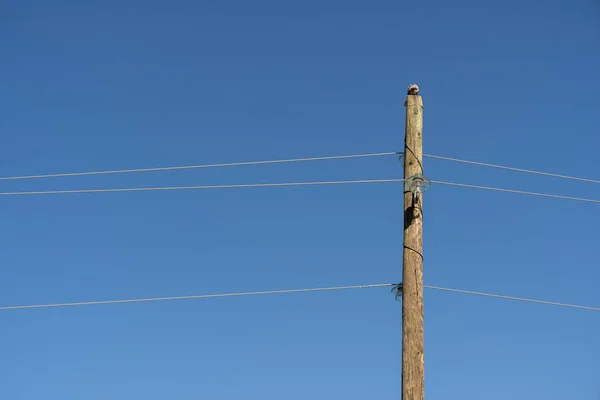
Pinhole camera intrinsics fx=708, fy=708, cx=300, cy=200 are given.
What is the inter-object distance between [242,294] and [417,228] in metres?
3.95

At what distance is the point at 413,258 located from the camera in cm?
943

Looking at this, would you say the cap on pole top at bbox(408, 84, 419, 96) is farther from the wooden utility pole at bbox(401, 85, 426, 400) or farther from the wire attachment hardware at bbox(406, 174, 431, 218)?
the wire attachment hardware at bbox(406, 174, 431, 218)

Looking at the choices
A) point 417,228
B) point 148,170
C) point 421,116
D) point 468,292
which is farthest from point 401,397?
point 148,170

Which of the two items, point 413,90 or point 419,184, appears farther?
point 413,90

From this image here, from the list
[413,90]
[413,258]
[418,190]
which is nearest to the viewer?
[413,258]

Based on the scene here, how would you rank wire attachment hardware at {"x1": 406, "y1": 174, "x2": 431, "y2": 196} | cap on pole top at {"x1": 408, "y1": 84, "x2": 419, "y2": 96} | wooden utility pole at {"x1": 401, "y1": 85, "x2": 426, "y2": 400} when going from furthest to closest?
1. cap on pole top at {"x1": 408, "y1": 84, "x2": 419, "y2": 96}
2. wire attachment hardware at {"x1": 406, "y1": 174, "x2": 431, "y2": 196}
3. wooden utility pole at {"x1": 401, "y1": 85, "x2": 426, "y2": 400}

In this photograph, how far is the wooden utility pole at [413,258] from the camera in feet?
28.6

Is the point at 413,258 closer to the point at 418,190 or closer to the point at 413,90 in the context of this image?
the point at 418,190

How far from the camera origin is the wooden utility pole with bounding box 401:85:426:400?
8.70 m

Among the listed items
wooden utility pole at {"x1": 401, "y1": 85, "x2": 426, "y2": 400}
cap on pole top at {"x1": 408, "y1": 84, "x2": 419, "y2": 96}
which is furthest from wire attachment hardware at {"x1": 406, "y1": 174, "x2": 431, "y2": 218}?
cap on pole top at {"x1": 408, "y1": 84, "x2": 419, "y2": 96}

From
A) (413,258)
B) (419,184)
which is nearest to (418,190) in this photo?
(419,184)

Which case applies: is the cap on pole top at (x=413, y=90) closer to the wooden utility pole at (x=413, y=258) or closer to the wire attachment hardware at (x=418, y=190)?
the wooden utility pole at (x=413, y=258)

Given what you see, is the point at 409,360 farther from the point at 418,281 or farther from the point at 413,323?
the point at 418,281

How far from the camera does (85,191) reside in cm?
1310
